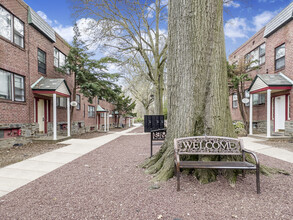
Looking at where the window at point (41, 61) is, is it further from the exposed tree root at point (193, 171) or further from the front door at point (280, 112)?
the front door at point (280, 112)

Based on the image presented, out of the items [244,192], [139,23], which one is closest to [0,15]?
[139,23]

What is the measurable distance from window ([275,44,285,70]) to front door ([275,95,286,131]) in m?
2.03

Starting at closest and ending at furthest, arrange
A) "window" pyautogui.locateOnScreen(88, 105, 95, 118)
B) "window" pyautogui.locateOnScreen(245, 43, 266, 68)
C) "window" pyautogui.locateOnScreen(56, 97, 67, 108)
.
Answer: "window" pyautogui.locateOnScreen(56, 97, 67, 108) → "window" pyautogui.locateOnScreen(245, 43, 266, 68) → "window" pyautogui.locateOnScreen(88, 105, 95, 118)

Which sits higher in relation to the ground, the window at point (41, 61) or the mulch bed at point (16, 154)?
the window at point (41, 61)

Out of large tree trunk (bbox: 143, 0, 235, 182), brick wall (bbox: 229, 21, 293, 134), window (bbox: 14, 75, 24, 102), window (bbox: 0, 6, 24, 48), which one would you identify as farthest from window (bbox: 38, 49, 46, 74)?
brick wall (bbox: 229, 21, 293, 134)

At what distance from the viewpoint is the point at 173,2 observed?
11.8 feet

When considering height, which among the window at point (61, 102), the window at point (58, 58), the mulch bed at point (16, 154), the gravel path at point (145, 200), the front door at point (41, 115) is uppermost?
the window at point (58, 58)

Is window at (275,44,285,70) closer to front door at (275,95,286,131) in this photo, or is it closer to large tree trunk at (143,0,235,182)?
front door at (275,95,286,131)

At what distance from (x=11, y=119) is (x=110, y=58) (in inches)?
286

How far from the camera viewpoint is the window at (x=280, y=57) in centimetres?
1102

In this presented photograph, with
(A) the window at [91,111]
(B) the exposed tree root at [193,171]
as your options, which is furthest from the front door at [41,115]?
(B) the exposed tree root at [193,171]

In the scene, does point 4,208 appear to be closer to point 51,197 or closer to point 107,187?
point 51,197

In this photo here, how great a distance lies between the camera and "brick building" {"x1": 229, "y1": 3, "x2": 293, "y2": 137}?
10.1 meters

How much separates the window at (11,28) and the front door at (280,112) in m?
15.4
